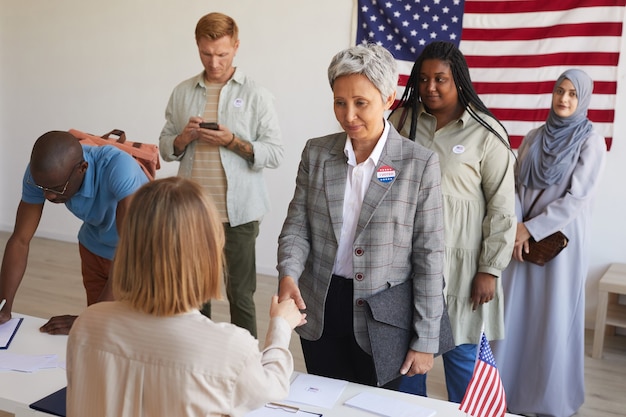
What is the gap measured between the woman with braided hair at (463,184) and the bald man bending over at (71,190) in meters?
1.08

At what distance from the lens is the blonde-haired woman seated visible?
1.22 m

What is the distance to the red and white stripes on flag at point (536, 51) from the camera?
429cm

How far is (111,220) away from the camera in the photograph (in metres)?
2.40

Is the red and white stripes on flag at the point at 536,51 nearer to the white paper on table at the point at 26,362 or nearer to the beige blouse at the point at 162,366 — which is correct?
the white paper on table at the point at 26,362

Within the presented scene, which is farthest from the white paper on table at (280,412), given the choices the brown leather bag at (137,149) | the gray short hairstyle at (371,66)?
the brown leather bag at (137,149)

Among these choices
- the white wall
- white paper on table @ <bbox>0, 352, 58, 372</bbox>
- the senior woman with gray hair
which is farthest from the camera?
the white wall

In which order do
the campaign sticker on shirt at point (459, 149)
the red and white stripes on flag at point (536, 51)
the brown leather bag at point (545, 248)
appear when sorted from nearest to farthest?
the campaign sticker on shirt at point (459, 149) → the brown leather bag at point (545, 248) → the red and white stripes on flag at point (536, 51)

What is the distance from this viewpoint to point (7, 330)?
222 centimetres

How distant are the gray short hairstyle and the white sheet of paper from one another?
1347 millimetres

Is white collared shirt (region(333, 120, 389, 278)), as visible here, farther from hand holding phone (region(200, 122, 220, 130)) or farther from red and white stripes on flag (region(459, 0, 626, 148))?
red and white stripes on flag (region(459, 0, 626, 148))

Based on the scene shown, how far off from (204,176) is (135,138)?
2.94 meters

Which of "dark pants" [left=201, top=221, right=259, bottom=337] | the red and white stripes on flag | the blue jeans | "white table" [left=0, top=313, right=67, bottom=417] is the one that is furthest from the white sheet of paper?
the red and white stripes on flag

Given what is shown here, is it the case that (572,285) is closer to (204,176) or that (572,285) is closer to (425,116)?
(425,116)

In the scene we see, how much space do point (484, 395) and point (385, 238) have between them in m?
0.48
